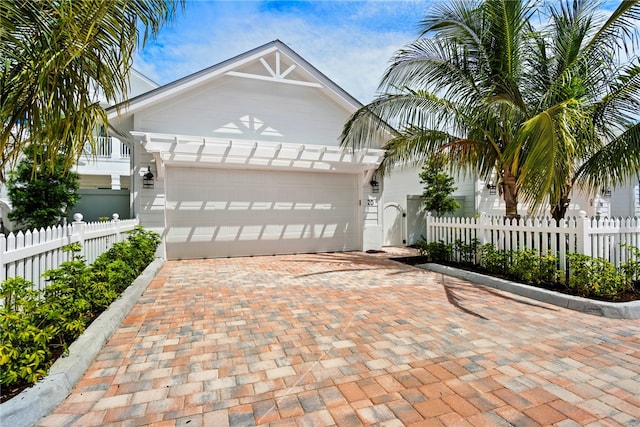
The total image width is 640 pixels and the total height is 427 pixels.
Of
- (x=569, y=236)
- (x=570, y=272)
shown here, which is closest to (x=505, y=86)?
(x=569, y=236)

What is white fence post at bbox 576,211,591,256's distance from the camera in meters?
4.95

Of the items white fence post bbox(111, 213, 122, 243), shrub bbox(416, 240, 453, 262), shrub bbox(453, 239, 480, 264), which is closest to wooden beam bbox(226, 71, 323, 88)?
white fence post bbox(111, 213, 122, 243)

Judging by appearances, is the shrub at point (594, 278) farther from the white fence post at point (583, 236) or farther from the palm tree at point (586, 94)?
the palm tree at point (586, 94)

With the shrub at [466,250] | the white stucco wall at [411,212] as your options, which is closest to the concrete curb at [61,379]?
the shrub at [466,250]

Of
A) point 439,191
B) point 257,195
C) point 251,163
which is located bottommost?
point 257,195

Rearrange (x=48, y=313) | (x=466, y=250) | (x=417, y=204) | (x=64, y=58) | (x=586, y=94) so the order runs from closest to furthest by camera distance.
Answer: (x=48, y=313), (x=64, y=58), (x=586, y=94), (x=466, y=250), (x=417, y=204)

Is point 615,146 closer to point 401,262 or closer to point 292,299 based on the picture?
point 401,262

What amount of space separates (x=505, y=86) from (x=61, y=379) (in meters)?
7.43

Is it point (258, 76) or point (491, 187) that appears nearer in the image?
point (258, 76)

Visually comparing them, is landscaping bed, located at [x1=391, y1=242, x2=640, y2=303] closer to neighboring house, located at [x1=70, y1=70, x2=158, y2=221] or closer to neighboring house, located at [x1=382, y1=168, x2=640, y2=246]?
neighboring house, located at [x1=382, y1=168, x2=640, y2=246]

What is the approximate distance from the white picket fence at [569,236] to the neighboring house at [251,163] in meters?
4.29

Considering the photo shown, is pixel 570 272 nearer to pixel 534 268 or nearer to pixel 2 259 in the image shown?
pixel 534 268

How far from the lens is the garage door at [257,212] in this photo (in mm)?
8742

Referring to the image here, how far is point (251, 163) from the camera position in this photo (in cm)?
878
